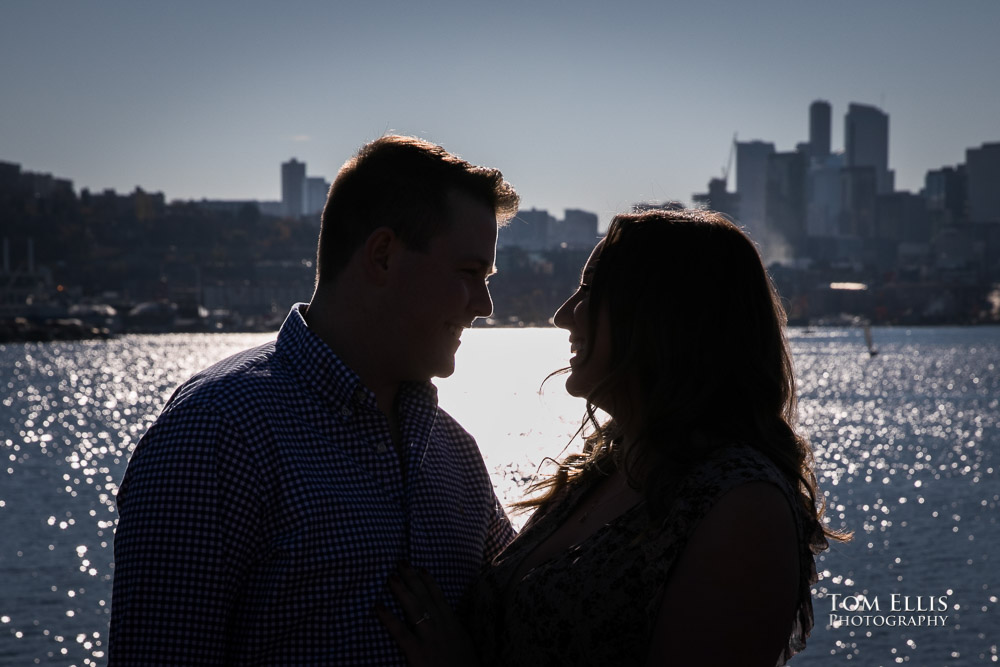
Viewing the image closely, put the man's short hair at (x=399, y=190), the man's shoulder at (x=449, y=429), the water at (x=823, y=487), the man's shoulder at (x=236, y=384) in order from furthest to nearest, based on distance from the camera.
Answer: the water at (x=823, y=487), the man's shoulder at (x=449, y=429), the man's short hair at (x=399, y=190), the man's shoulder at (x=236, y=384)

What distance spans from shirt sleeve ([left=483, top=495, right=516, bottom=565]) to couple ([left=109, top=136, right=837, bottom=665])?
0.9 inches

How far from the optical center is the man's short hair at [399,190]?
280 centimetres

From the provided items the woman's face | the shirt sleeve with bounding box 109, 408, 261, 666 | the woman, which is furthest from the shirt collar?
the woman's face

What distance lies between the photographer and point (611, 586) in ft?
8.46

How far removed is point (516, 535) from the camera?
3242mm

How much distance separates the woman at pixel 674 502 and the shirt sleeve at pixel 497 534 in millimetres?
211

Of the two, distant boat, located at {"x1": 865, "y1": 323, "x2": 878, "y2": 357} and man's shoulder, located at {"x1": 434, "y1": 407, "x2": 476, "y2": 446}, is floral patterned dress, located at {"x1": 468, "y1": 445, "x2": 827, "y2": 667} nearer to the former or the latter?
man's shoulder, located at {"x1": 434, "y1": 407, "x2": 476, "y2": 446}

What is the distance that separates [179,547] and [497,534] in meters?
1.11

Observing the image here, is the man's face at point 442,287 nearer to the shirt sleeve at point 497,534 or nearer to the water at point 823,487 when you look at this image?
the shirt sleeve at point 497,534

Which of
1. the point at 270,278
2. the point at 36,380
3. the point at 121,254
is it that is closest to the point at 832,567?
the point at 36,380

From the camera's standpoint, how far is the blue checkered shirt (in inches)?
92.5

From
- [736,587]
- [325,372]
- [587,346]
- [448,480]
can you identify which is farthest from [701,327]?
[325,372]

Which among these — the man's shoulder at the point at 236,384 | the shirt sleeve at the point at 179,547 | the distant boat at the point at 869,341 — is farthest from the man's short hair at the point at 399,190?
the distant boat at the point at 869,341

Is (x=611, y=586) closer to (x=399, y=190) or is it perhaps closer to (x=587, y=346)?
(x=587, y=346)
